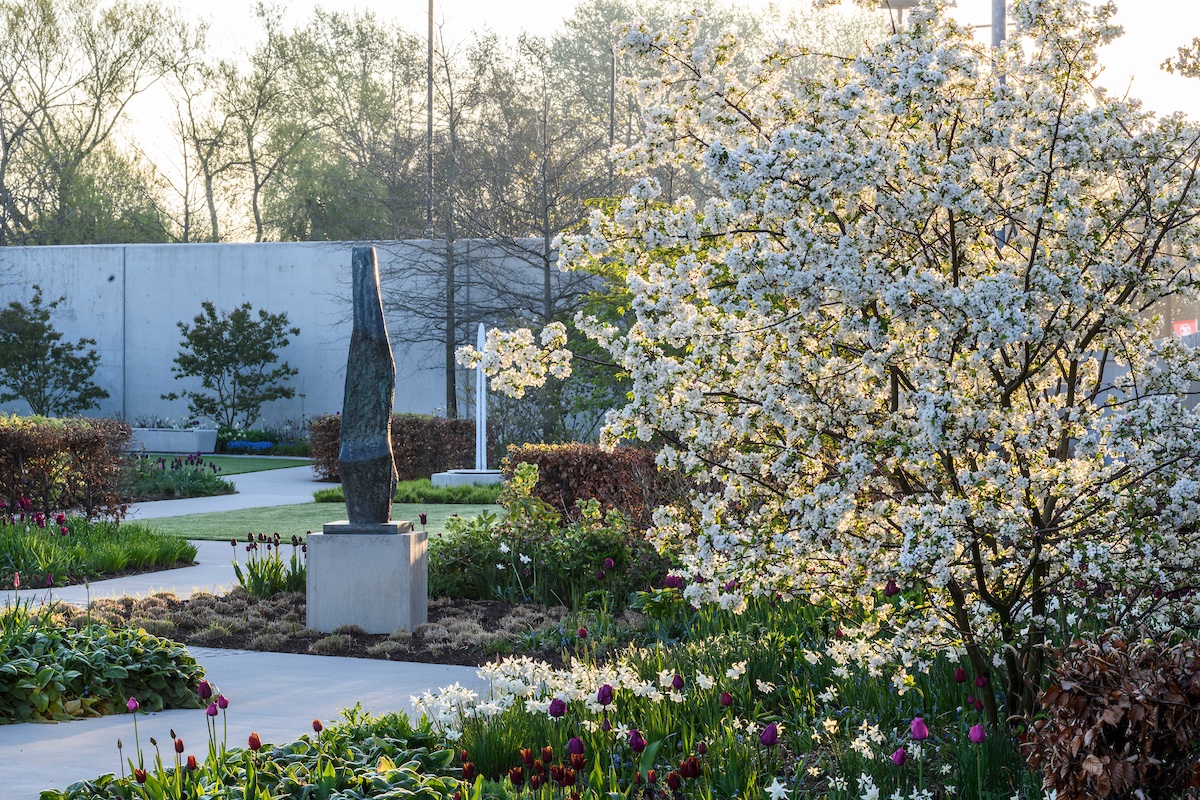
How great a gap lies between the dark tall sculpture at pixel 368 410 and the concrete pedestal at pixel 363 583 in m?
0.26

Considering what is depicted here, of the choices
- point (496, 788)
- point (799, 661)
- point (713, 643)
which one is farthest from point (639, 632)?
Result: point (496, 788)

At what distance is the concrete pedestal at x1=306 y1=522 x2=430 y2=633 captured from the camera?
6.86m

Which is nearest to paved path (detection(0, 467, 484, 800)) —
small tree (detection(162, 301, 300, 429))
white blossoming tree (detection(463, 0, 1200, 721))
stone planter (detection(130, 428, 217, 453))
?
white blossoming tree (detection(463, 0, 1200, 721))

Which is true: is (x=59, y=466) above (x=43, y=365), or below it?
below

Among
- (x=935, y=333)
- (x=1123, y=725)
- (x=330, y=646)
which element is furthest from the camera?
(x=330, y=646)

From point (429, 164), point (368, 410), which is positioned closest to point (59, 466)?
point (368, 410)

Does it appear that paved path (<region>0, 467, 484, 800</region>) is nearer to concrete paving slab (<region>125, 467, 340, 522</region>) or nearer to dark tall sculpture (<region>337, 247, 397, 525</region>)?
dark tall sculpture (<region>337, 247, 397, 525</region>)

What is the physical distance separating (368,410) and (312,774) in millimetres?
3897

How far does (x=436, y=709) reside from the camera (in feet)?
15.5

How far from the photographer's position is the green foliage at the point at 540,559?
7571mm

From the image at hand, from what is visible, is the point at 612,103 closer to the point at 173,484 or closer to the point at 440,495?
the point at 440,495

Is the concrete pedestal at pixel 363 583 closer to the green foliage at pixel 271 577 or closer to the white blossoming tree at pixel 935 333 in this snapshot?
the green foliage at pixel 271 577

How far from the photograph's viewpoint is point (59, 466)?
39.4ft

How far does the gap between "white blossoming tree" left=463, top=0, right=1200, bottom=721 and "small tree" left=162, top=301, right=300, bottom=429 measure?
2180 centimetres
